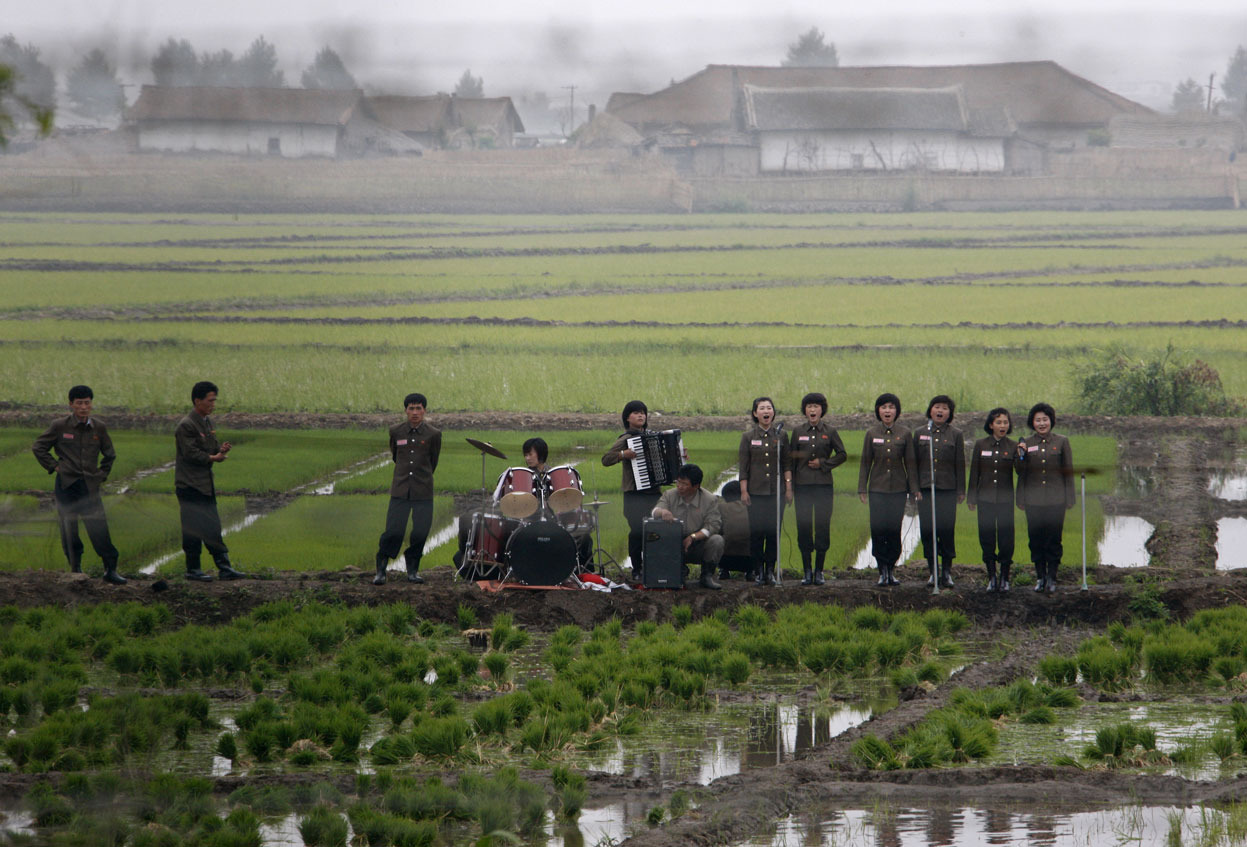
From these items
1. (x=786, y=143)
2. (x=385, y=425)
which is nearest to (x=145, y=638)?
(x=385, y=425)

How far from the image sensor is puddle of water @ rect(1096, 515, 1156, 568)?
486 inches

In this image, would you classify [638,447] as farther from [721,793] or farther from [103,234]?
[103,234]

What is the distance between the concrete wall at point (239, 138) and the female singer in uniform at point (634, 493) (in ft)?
56.0

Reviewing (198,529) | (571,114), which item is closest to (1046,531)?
(198,529)

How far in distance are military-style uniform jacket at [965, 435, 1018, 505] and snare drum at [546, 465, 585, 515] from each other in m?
3.02

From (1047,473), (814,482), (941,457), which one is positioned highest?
(941,457)

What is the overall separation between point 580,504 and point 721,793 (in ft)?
13.1

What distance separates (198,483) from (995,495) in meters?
6.21

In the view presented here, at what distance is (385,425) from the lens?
64.0 ft

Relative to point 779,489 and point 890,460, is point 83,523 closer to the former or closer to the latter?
point 779,489

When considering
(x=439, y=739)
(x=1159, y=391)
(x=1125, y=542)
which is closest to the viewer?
(x=439, y=739)

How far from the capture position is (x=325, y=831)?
18.7 feet

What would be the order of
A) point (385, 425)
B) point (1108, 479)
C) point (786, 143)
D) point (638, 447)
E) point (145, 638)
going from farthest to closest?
point (786, 143)
point (385, 425)
point (1108, 479)
point (638, 447)
point (145, 638)

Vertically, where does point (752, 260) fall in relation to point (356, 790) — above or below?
above
